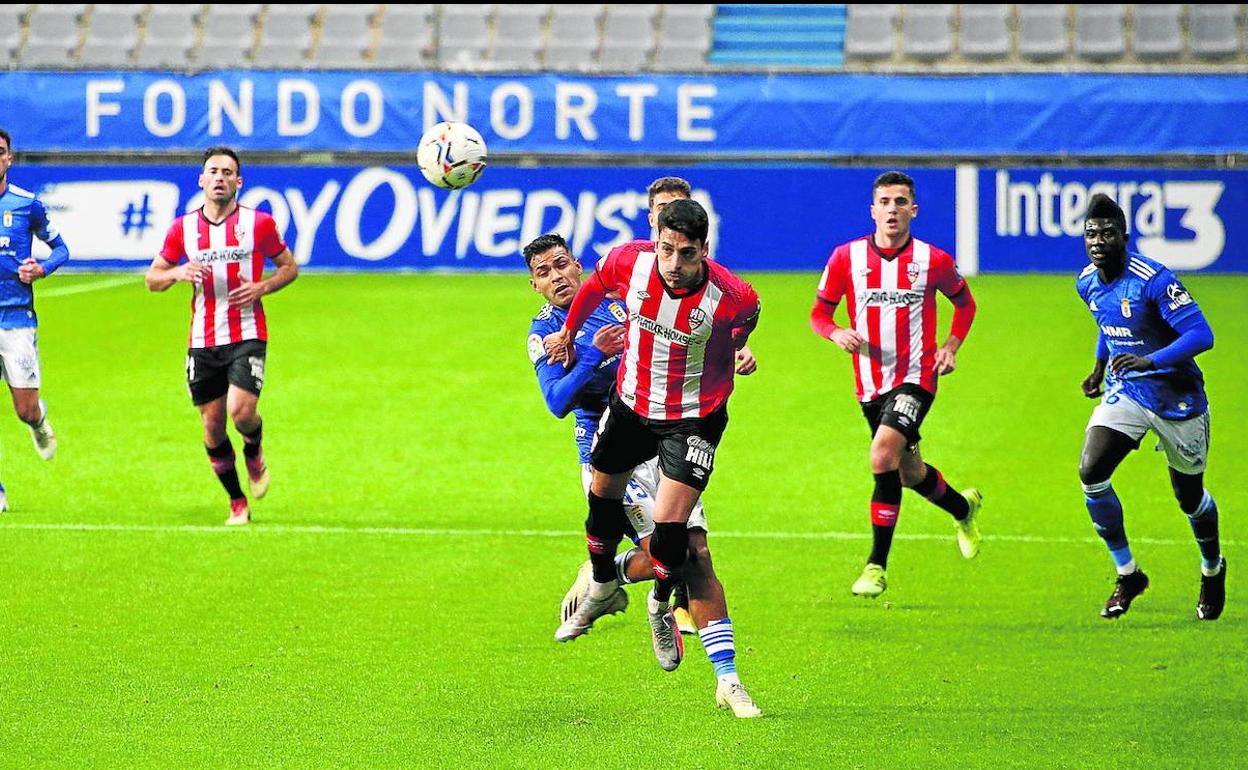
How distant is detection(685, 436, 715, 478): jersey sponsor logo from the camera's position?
6355 mm

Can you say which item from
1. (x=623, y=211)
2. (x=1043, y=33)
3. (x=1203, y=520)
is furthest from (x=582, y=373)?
(x=1043, y=33)

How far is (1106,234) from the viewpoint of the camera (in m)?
7.64

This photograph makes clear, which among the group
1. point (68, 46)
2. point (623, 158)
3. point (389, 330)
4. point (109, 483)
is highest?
point (68, 46)

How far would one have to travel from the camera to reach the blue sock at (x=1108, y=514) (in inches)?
314

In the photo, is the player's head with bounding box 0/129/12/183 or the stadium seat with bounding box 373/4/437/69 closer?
the player's head with bounding box 0/129/12/183

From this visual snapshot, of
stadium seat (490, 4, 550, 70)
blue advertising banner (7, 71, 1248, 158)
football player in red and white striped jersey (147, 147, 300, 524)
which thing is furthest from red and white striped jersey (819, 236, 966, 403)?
stadium seat (490, 4, 550, 70)

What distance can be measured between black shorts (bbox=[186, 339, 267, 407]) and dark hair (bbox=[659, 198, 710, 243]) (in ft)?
14.3

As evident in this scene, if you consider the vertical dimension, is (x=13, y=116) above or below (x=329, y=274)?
above

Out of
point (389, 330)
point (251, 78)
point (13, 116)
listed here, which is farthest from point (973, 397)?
point (13, 116)

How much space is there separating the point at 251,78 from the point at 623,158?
5.10 metres

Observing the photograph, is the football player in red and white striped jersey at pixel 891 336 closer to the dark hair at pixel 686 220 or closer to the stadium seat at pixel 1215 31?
the dark hair at pixel 686 220

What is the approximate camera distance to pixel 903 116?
2252 cm

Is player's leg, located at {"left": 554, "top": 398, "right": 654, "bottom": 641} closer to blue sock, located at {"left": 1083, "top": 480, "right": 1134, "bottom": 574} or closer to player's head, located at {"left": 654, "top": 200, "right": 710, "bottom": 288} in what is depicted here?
player's head, located at {"left": 654, "top": 200, "right": 710, "bottom": 288}

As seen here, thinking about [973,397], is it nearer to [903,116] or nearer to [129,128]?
[903,116]
